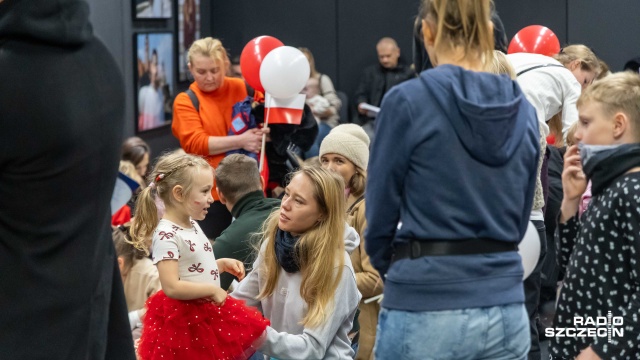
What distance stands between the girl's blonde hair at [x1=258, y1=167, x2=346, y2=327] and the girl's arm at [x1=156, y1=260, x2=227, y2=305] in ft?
0.82

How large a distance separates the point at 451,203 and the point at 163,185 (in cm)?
160

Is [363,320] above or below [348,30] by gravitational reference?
below

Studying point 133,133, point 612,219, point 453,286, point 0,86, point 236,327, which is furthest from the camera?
point 133,133

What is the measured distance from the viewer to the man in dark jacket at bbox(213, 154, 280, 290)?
12.9 ft

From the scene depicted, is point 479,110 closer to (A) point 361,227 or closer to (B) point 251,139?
(A) point 361,227

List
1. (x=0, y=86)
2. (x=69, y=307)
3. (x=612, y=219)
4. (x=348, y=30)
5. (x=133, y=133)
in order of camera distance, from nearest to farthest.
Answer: (x=0, y=86), (x=69, y=307), (x=612, y=219), (x=133, y=133), (x=348, y=30)

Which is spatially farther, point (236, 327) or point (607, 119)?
point (236, 327)

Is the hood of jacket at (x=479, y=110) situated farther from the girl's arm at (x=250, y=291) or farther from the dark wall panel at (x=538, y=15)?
the dark wall panel at (x=538, y=15)

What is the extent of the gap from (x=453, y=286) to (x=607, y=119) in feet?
3.04

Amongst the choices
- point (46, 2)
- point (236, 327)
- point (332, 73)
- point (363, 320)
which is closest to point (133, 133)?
point (332, 73)

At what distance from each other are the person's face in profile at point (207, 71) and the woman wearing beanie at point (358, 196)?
1.44 metres

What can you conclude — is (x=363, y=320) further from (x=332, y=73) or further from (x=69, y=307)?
(x=332, y=73)

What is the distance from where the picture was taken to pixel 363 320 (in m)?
4.09

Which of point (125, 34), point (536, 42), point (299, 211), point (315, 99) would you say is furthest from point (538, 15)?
point (299, 211)
